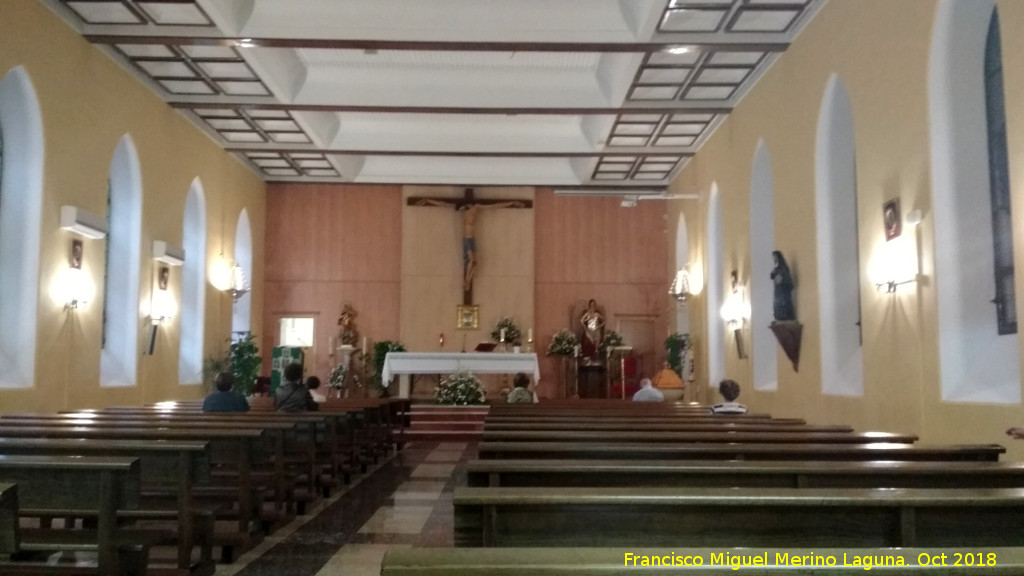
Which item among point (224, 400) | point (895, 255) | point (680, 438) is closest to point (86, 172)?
point (224, 400)

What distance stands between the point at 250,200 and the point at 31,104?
8.13m

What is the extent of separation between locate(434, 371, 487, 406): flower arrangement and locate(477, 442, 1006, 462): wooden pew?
32.3 feet

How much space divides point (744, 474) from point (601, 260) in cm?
1539

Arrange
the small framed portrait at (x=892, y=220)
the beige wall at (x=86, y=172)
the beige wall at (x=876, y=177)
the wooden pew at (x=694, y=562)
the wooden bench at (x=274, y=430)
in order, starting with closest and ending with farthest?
the wooden pew at (x=694, y=562)
the wooden bench at (x=274, y=430)
the beige wall at (x=876, y=177)
the small framed portrait at (x=892, y=220)
the beige wall at (x=86, y=172)

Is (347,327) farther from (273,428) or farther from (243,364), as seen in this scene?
(273,428)

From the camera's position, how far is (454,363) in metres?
15.1

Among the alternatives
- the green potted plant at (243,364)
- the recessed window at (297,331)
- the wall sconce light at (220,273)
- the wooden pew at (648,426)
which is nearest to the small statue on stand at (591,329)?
the recessed window at (297,331)

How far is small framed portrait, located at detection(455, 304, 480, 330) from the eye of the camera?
1823 cm

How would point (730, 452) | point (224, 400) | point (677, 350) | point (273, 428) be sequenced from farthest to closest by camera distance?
point (677, 350) → point (224, 400) → point (273, 428) → point (730, 452)

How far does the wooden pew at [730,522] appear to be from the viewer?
8.68 ft

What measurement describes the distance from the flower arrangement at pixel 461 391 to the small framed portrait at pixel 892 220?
785 cm

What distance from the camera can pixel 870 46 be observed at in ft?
27.3

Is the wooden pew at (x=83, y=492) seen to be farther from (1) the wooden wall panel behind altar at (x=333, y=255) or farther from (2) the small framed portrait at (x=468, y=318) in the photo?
(1) the wooden wall panel behind altar at (x=333, y=255)

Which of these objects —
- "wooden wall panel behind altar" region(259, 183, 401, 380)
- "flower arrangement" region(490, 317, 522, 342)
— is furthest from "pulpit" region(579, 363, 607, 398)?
"wooden wall panel behind altar" region(259, 183, 401, 380)
